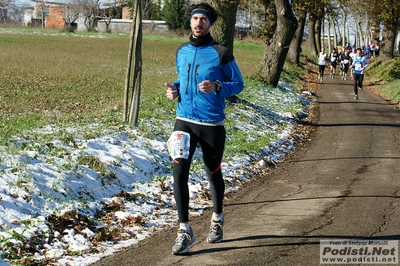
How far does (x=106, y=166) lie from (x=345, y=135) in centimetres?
915

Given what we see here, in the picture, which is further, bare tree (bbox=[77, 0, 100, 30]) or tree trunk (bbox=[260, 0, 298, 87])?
bare tree (bbox=[77, 0, 100, 30])

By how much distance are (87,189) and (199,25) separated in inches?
111

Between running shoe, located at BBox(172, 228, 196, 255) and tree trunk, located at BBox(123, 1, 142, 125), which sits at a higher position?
tree trunk, located at BBox(123, 1, 142, 125)

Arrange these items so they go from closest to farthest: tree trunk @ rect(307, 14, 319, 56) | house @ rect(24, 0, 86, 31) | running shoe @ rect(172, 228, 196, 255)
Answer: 1. running shoe @ rect(172, 228, 196, 255)
2. tree trunk @ rect(307, 14, 319, 56)
3. house @ rect(24, 0, 86, 31)

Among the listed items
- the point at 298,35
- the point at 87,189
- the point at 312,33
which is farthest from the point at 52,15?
the point at 87,189

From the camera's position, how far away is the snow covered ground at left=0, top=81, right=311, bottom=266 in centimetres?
628

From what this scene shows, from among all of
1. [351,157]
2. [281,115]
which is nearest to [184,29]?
[281,115]

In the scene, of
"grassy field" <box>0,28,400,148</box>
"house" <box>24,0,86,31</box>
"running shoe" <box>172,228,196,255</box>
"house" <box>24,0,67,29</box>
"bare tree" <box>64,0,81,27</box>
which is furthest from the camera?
"house" <box>24,0,67,29</box>

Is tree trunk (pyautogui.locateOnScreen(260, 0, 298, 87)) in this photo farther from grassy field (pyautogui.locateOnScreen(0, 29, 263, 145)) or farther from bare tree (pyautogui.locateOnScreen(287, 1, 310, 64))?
bare tree (pyautogui.locateOnScreen(287, 1, 310, 64))

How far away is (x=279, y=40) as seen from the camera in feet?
74.0

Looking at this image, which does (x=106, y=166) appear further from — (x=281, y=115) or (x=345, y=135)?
(x=281, y=115)

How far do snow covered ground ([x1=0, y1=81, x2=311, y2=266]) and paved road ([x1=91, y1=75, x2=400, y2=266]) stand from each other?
1.32 ft

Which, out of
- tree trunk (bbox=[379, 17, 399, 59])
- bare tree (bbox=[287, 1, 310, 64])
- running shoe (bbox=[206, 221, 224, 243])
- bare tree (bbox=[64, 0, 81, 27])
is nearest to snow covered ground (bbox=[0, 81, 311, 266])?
running shoe (bbox=[206, 221, 224, 243])

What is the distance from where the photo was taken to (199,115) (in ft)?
20.3
